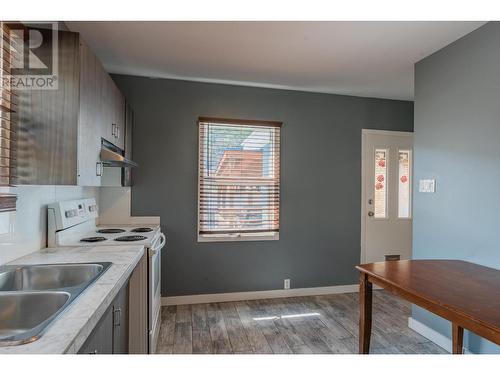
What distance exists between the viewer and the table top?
1225mm

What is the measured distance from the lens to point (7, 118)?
1.36 m

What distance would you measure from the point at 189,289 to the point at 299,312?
1.23 meters

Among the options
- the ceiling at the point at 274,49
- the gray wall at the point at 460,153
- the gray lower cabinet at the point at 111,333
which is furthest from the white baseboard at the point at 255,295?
the ceiling at the point at 274,49

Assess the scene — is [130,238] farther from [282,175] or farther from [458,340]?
[458,340]

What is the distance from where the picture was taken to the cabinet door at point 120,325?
4.57 feet

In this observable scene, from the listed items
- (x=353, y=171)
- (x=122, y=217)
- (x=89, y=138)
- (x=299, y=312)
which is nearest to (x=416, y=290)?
(x=299, y=312)

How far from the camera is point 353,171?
3.59 m

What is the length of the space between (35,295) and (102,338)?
1.06 feet

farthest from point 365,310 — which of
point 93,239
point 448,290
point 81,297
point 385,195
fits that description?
point 385,195

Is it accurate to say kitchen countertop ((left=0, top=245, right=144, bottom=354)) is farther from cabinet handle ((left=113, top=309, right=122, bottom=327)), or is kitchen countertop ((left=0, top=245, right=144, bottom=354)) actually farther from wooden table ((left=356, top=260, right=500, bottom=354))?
wooden table ((left=356, top=260, right=500, bottom=354))

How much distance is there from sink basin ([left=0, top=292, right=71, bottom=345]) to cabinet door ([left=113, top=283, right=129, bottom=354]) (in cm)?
28

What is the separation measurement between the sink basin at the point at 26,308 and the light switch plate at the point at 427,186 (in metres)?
2.69

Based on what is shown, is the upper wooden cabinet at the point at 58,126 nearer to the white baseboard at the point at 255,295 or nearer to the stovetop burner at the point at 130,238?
the stovetop burner at the point at 130,238
